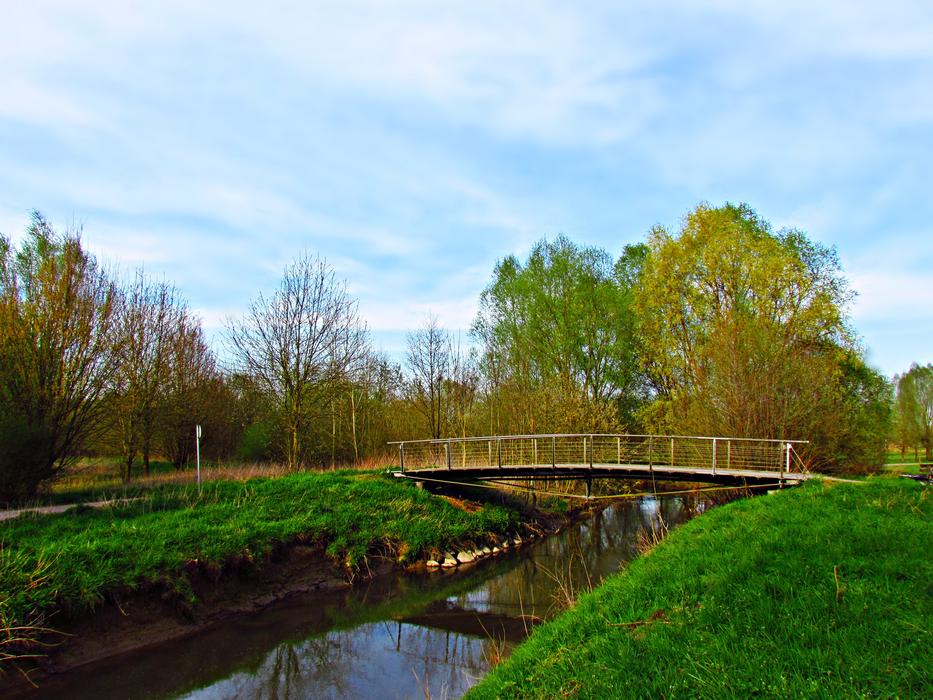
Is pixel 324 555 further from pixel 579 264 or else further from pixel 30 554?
pixel 579 264

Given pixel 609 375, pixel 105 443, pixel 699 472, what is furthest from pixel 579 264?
pixel 105 443

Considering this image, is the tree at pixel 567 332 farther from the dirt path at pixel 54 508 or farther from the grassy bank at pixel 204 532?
the dirt path at pixel 54 508

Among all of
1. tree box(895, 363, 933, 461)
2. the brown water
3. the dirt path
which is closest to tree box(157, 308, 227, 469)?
the dirt path

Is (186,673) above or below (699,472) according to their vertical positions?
below

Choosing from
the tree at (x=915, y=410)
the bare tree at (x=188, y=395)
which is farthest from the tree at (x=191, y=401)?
the tree at (x=915, y=410)

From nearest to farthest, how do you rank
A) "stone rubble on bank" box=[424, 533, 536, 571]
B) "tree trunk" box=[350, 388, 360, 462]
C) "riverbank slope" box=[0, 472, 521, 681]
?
"riverbank slope" box=[0, 472, 521, 681], "stone rubble on bank" box=[424, 533, 536, 571], "tree trunk" box=[350, 388, 360, 462]

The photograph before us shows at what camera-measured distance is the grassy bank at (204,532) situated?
9.62 metres

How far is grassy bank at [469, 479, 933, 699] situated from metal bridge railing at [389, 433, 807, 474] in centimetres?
946

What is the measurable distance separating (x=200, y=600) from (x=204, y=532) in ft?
5.53

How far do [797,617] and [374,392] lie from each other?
28519 millimetres

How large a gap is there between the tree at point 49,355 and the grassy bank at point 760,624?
1311 cm

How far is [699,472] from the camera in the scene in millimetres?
16594

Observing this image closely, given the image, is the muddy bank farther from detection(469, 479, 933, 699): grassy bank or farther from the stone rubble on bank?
detection(469, 479, 933, 699): grassy bank

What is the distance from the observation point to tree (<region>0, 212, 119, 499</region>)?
1391 centimetres
